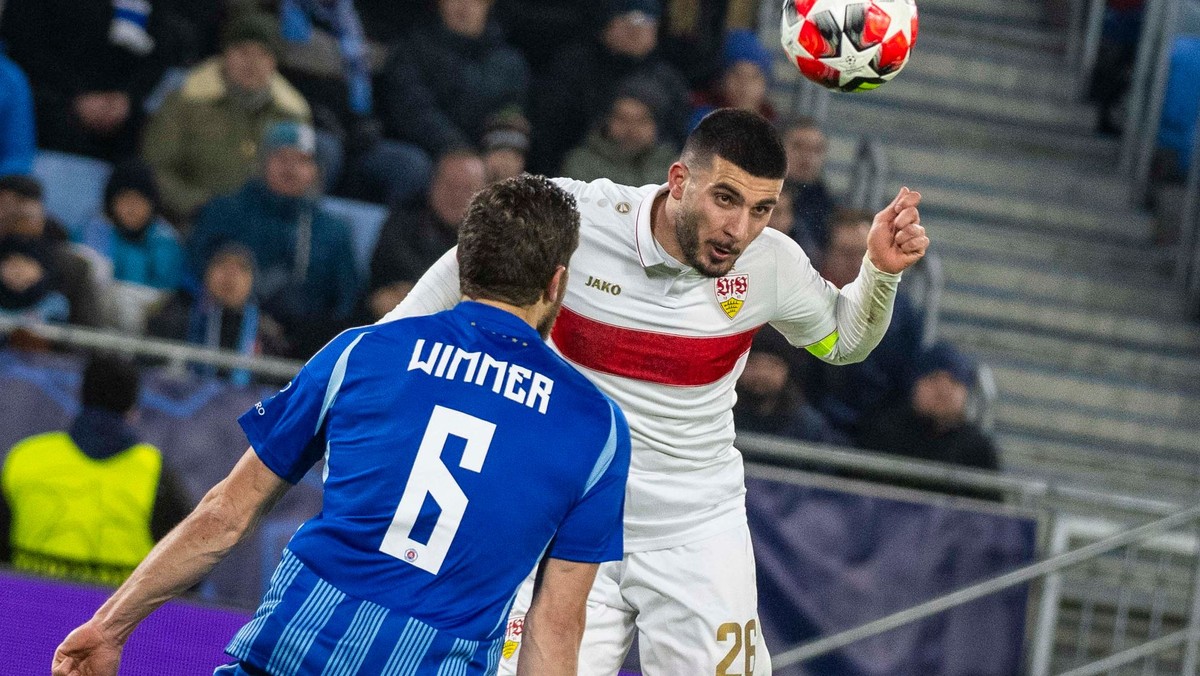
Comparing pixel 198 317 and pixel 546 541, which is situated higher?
pixel 546 541

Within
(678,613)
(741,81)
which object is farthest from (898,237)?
(741,81)

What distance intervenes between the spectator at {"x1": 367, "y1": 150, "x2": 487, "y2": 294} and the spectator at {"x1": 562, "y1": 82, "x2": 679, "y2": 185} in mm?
870

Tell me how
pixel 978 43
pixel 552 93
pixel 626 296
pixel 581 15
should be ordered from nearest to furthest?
1. pixel 626 296
2. pixel 552 93
3. pixel 581 15
4. pixel 978 43

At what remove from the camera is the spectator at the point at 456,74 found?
1091cm

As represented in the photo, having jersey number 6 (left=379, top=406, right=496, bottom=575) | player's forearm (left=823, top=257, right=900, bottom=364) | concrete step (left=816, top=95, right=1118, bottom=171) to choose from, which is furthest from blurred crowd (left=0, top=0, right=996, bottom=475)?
jersey number 6 (left=379, top=406, right=496, bottom=575)

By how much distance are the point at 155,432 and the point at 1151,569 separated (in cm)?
606

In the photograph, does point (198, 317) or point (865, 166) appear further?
point (865, 166)

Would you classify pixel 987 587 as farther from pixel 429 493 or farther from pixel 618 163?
pixel 429 493

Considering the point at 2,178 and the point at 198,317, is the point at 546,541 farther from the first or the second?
the point at 2,178

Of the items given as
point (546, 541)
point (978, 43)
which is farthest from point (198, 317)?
point (978, 43)

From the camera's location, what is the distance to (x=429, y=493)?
3.49 meters

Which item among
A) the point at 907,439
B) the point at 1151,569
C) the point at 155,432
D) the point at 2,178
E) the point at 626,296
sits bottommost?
the point at 1151,569

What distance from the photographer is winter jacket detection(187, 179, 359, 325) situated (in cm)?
945

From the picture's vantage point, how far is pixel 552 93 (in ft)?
36.4
